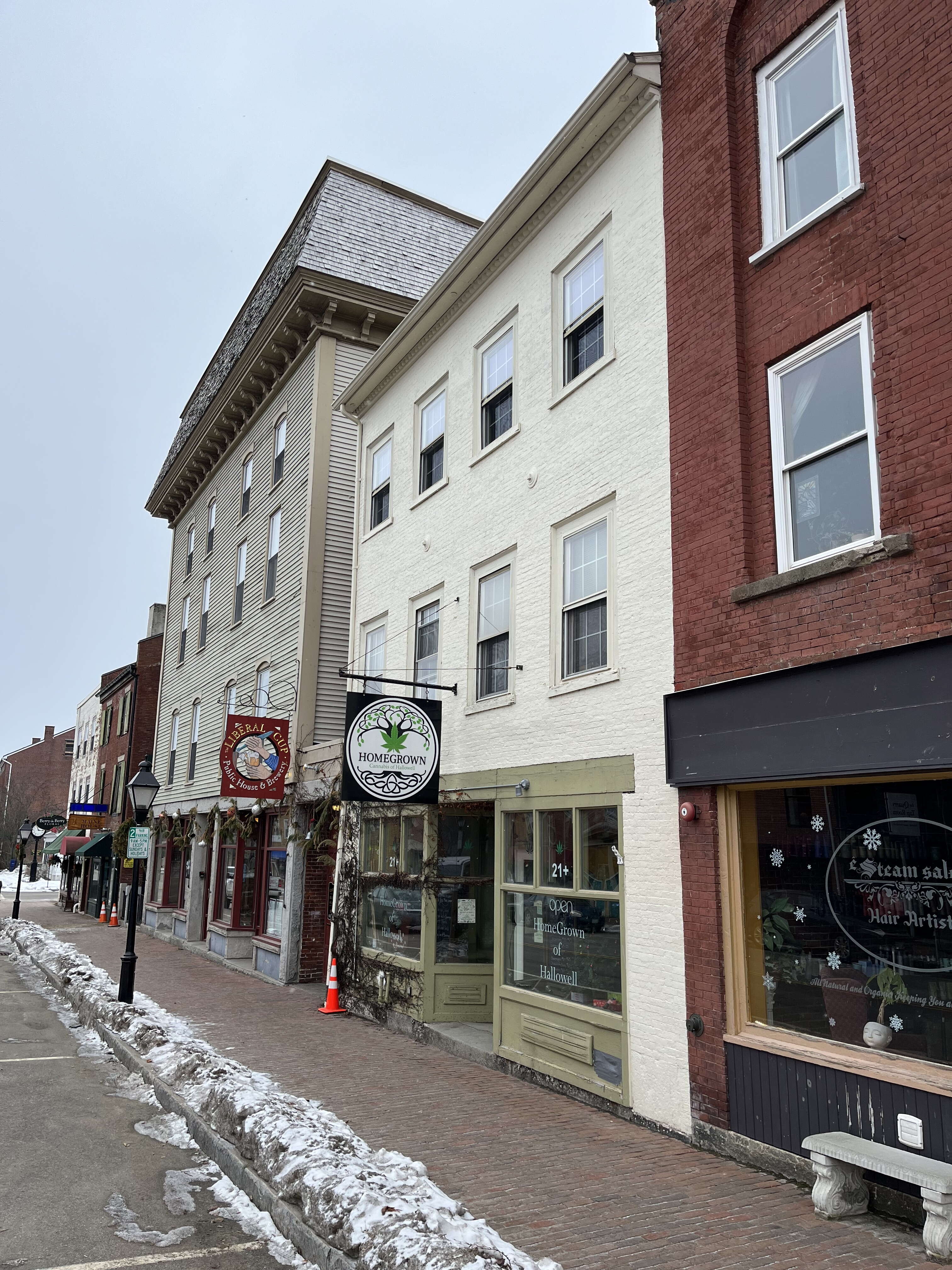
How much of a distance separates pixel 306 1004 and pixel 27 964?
34.7 ft

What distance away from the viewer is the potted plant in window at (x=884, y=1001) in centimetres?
602

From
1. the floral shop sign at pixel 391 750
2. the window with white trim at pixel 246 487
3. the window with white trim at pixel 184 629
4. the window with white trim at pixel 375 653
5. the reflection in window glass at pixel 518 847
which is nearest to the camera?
the reflection in window glass at pixel 518 847

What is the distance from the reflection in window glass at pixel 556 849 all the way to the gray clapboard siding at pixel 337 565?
7.91 meters

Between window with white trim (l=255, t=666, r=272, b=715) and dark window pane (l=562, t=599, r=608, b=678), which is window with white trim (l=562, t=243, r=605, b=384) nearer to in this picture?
dark window pane (l=562, t=599, r=608, b=678)

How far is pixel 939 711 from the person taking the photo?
5.70 metres

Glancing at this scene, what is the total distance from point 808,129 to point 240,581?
671 inches

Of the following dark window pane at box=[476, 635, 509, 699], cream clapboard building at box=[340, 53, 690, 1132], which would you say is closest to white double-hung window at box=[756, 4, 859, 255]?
cream clapboard building at box=[340, 53, 690, 1132]

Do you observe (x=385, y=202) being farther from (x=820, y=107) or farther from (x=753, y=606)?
(x=753, y=606)

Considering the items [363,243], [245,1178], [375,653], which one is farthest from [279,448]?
[245,1178]

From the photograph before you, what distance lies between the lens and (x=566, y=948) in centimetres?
933

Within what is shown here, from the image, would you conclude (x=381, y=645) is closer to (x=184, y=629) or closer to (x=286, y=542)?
(x=286, y=542)

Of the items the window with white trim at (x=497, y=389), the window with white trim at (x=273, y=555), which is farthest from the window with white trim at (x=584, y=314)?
the window with white trim at (x=273, y=555)

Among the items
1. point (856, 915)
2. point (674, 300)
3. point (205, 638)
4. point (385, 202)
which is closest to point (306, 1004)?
point (856, 915)

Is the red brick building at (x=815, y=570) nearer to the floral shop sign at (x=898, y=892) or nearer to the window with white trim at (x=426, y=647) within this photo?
the floral shop sign at (x=898, y=892)
